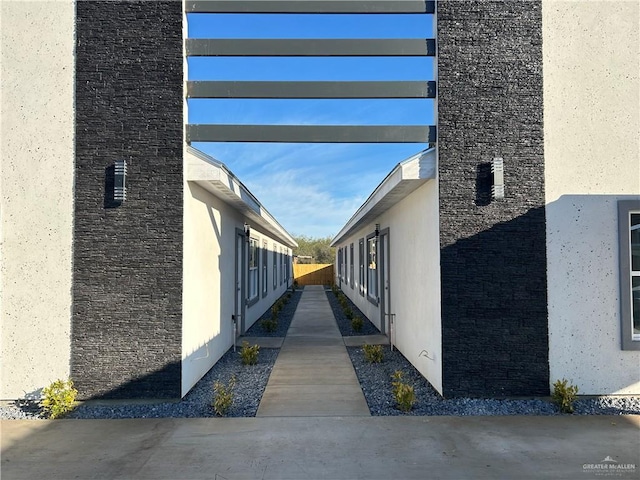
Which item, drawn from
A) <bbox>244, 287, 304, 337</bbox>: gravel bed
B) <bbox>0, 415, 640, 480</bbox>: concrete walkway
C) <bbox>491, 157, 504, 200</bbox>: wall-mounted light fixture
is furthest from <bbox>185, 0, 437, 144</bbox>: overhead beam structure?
<bbox>244, 287, 304, 337</bbox>: gravel bed

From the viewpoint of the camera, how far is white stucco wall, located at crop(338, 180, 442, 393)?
19.2 ft

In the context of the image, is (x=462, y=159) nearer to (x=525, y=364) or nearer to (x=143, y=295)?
(x=525, y=364)

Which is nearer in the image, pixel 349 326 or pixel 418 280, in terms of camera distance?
pixel 418 280

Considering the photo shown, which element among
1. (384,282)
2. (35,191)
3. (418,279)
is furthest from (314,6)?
(384,282)

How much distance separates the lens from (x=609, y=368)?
5551 mm

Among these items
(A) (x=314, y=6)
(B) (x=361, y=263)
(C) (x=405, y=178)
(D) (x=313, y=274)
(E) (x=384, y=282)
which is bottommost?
(D) (x=313, y=274)

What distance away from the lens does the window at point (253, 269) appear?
1142 cm

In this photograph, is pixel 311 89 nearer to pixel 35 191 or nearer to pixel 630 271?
pixel 35 191

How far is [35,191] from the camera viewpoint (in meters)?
5.57

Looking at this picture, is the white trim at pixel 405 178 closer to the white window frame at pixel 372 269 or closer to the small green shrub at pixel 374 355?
the small green shrub at pixel 374 355

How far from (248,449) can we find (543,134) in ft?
18.4

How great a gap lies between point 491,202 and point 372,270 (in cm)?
668

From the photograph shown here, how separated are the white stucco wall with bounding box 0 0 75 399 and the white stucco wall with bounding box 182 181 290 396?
1.58 metres

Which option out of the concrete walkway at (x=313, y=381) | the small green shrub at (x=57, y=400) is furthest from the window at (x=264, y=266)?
the small green shrub at (x=57, y=400)
